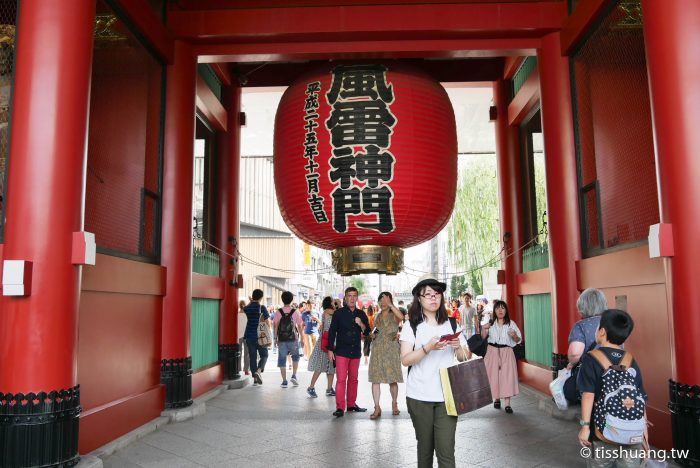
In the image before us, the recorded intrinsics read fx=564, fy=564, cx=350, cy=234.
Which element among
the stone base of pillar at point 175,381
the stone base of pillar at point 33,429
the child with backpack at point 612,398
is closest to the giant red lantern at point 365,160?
the stone base of pillar at point 175,381

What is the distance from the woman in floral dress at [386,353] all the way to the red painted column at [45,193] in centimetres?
355

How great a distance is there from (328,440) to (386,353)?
1.53 m

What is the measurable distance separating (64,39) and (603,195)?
5.78 metres

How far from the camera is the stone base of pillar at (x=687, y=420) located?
416cm

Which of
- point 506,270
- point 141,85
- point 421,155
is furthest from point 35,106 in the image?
point 506,270

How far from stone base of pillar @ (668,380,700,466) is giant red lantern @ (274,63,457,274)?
302 cm

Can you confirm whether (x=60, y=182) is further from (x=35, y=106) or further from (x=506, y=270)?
(x=506, y=270)

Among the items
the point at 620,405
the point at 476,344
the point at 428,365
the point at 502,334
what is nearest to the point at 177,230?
the point at 476,344

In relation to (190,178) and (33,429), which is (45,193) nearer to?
(33,429)

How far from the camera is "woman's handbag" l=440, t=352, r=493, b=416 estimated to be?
3.40 meters

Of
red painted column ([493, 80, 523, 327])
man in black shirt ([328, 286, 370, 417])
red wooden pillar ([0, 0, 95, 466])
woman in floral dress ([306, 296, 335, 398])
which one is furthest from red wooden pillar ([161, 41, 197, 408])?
red painted column ([493, 80, 523, 327])

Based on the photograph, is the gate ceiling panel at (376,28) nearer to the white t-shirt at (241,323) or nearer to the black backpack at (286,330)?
the black backpack at (286,330)

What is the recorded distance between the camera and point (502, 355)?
23.8 ft

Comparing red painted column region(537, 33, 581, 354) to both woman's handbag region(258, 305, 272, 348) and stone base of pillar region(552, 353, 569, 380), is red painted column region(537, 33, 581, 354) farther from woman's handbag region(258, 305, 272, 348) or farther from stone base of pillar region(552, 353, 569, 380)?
woman's handbag region(258, 305, 272, 348)
